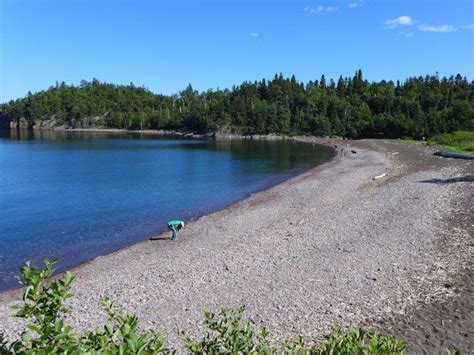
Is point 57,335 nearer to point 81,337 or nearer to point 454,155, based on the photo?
point 81,337

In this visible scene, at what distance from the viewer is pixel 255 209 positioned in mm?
33312

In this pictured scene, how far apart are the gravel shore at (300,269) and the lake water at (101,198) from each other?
13.1ft

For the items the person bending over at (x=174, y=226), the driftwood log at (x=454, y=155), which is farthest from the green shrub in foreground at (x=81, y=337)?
the driftwood log at (x=454, y=155)

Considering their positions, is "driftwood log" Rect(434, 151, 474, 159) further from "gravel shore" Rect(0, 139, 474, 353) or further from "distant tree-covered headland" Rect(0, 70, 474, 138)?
"distant tree-covered headland" Rect(0, 70, 474, 138)

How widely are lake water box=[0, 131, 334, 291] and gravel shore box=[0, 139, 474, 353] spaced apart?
3981 mm

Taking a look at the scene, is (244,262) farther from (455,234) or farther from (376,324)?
(455,234)

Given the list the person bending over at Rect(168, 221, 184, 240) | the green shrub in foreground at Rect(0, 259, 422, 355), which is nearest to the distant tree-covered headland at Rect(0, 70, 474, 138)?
the person bending over at Rect(168, 221, 184, 240)

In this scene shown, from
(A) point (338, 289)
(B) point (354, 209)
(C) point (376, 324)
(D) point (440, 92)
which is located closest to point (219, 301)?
(A) point (338, 289)

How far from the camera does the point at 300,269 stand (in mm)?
17328

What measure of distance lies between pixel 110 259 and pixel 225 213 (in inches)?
483

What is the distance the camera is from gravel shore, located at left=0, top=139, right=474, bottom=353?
13.3 m

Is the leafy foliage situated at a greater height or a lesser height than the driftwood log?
greater

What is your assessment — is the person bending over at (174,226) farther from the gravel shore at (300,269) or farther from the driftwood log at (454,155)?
the driftwood log at (454,155)

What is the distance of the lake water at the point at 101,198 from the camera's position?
85.3 feet
